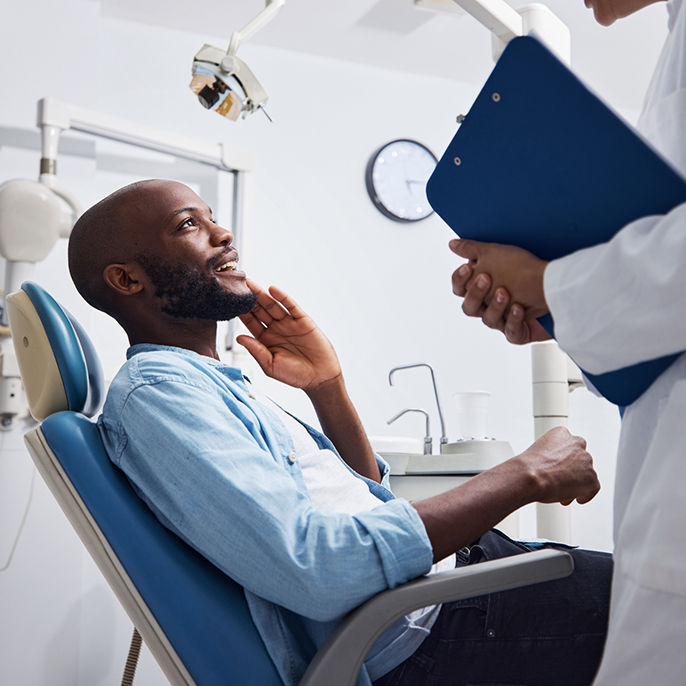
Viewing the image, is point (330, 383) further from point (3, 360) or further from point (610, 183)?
point (3, 360)

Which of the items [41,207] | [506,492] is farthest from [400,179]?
[506,492]

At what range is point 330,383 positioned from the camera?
1.32 metres

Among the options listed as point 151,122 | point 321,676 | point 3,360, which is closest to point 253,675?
point 321,676

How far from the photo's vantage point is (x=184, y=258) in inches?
45.1

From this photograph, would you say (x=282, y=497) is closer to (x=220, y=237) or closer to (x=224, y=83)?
(x=220, y=237)

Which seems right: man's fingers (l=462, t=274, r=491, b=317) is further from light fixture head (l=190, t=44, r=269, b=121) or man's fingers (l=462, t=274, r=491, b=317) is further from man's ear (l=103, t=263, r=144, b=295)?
light fixture head (l=190, t=44, r=269, b=121)

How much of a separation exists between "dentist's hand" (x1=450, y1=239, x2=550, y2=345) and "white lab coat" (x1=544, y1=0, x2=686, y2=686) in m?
0.05

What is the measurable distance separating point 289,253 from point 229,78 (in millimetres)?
763

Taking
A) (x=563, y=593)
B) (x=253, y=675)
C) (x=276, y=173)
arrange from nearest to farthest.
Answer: (x=253, y=675) → (x=563, y=593) → (x=276, y=173)

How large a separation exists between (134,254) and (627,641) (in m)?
0.90

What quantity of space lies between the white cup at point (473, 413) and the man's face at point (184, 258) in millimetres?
1075

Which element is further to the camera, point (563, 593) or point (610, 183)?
point (563, 593)

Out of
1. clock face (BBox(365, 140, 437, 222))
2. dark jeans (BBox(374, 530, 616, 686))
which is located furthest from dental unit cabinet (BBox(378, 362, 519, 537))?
clock face (BBox(365, 140, 437, 222))

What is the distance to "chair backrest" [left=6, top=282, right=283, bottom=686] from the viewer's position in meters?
0.72
